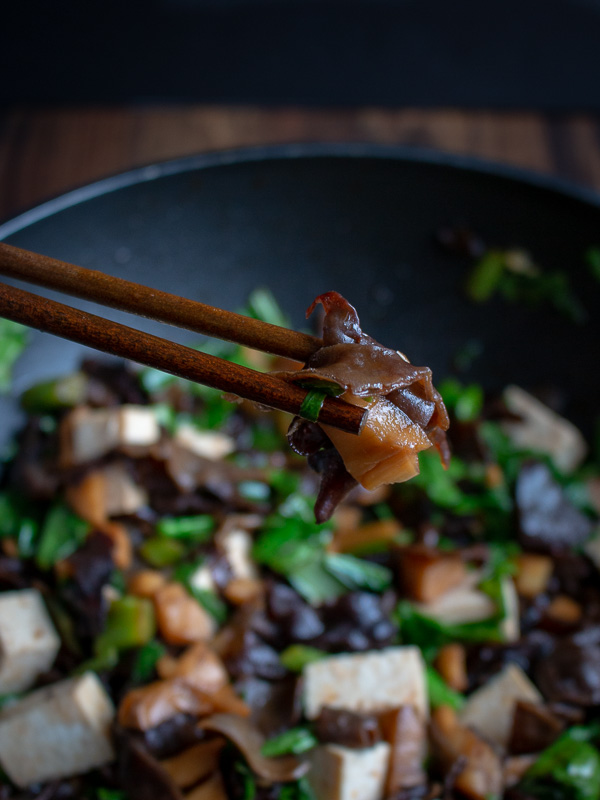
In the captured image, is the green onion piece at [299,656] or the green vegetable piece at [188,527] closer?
the green onion piece at [299,656]

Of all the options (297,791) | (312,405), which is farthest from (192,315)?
(297,791)

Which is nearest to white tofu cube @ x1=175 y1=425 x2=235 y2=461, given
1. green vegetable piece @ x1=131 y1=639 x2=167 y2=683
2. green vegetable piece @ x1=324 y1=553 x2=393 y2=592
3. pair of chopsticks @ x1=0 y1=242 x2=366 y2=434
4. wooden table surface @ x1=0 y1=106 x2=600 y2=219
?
green vegetable piece @ x1=324 y1=553 x2=393 y2=592

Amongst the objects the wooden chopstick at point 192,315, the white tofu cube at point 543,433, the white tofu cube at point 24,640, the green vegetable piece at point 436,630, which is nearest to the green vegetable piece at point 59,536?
the white tofu cube at point 24,640

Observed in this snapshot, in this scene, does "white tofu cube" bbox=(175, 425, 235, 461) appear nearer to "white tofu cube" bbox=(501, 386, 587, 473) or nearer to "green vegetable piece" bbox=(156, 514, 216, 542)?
"green vegetable piece" bbox=(156, 514, 216, 542)

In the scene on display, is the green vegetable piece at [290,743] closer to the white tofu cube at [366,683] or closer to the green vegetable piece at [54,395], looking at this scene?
the white tofu cube at [366,683]

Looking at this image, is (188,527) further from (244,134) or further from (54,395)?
(244,134)

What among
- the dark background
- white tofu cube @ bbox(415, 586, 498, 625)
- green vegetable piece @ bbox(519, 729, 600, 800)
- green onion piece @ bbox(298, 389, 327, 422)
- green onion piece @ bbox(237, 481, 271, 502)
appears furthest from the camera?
the dark background

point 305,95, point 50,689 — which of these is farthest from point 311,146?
point 50,689
